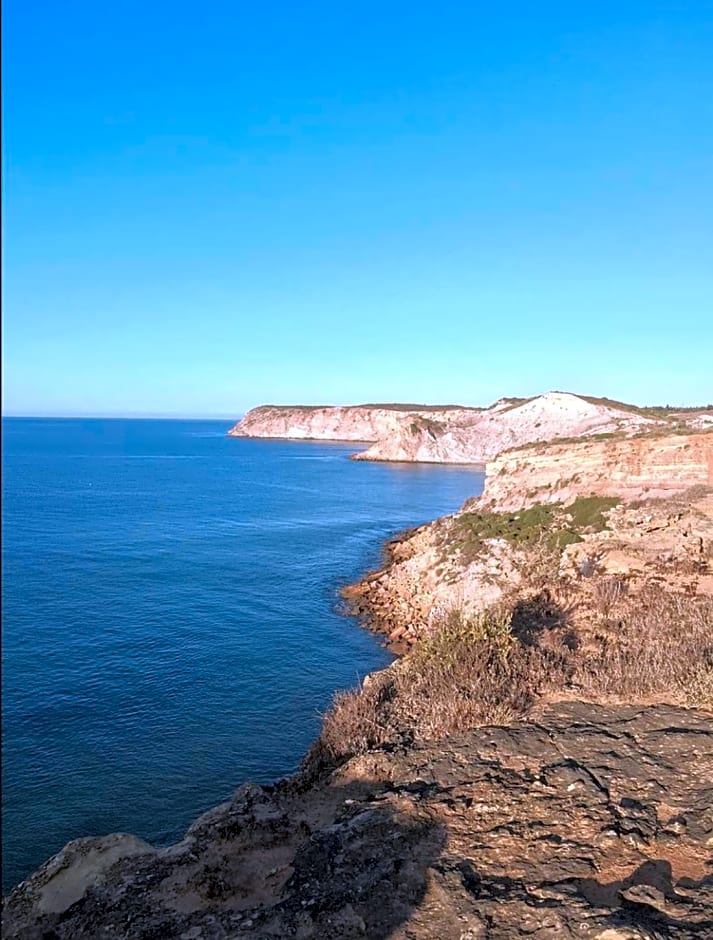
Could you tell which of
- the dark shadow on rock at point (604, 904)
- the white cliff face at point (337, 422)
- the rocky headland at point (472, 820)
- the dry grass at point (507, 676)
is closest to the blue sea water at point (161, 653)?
the rocky headland at point (472, 820)

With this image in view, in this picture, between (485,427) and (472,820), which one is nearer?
(472,820)

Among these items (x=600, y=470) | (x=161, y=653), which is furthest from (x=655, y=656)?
(x=600, y=470)

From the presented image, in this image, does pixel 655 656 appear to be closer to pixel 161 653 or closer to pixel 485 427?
pixel 161 653

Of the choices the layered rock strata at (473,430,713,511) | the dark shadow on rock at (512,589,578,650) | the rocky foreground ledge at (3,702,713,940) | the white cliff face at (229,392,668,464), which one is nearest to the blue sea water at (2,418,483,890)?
the rocky foreground ledge at (3,702,713,940)

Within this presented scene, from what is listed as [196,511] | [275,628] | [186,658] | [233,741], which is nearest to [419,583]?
[275,628]

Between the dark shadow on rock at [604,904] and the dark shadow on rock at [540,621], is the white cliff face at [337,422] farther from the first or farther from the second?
the dark shadow on rock at [604,904]

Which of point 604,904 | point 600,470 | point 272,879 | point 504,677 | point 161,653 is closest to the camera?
point 604,904

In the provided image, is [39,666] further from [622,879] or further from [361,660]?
[622,879]

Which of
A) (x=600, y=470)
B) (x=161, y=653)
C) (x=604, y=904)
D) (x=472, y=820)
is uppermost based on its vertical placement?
(x=600, y=470)
